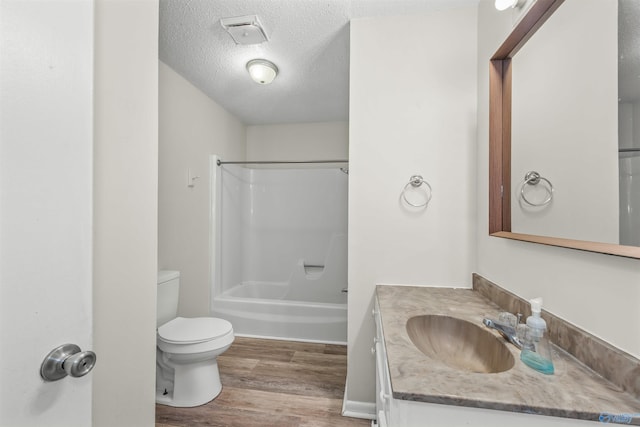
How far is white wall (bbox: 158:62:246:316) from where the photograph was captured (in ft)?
6.64

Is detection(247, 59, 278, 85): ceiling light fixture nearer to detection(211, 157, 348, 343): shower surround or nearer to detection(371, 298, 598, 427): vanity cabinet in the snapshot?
detection(211, 157, 348, 343): shower surround

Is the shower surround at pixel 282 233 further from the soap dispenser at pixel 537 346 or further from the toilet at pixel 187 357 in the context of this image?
the soap dispenser at pixel 537 346

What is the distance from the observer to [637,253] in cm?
59

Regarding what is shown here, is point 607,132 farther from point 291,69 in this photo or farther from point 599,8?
point 291,69

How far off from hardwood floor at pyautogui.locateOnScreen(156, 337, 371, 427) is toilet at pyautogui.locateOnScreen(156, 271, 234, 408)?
67mm

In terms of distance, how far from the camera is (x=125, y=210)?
0.90 metres

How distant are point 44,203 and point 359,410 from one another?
1.73 metres

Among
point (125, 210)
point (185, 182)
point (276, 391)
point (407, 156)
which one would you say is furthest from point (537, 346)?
point (185, 182)

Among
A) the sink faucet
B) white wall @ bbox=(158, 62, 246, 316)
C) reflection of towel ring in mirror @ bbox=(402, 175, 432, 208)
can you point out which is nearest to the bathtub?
white wall @ bbox=(158, 62, 246, 316)

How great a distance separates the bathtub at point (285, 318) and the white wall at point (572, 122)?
1723mm

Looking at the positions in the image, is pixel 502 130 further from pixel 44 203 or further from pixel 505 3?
pixel 44 203

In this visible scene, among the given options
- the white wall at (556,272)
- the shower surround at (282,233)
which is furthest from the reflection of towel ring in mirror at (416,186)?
the shower surround at (282,233)

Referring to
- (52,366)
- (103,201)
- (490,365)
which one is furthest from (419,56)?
(52,366)

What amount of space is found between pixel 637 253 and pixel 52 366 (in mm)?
1291
